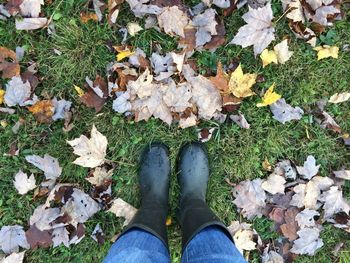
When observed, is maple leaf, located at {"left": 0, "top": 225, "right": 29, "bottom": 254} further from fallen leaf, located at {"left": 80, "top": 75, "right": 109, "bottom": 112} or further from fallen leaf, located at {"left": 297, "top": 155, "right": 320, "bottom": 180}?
fallen leaf, located at {"left": 297, "top": 155, "right": 320, "bottom": 180}

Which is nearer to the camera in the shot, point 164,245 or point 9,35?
point 164,245

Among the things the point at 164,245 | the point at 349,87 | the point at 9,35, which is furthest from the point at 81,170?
the point at 349,87

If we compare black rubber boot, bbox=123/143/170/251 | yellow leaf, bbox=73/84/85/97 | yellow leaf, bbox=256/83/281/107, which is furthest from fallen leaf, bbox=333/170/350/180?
yellow leaf, bbox=73/84/85/97

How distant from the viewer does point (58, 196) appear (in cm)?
260

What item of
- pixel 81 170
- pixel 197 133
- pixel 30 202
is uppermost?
pixel 197 133

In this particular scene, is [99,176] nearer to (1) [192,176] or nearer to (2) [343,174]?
(1) [192,176]

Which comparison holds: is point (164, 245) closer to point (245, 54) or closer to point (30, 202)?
point (30, 202)

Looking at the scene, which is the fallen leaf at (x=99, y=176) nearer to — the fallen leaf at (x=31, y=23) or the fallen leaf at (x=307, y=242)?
the fallen leaf at (x=31, y=23)

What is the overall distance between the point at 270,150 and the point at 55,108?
4.63 ft

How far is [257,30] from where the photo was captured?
8.53 ft

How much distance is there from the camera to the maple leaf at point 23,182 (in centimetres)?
262

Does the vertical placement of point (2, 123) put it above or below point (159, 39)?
below

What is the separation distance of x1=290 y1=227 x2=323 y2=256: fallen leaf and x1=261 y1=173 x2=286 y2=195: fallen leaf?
313 millimetres

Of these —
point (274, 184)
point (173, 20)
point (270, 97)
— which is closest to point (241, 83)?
point (270, 97)
